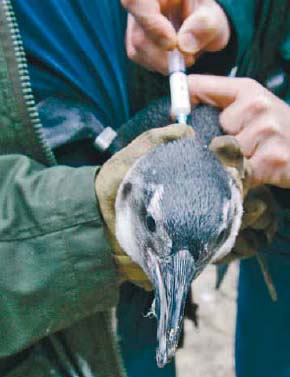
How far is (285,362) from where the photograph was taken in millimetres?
1275

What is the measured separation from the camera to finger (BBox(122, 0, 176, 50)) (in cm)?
88

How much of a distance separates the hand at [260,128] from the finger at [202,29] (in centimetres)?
5

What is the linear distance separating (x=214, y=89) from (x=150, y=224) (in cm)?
25

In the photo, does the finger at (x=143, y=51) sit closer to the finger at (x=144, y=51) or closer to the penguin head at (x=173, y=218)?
the finger at (x=144, y=51)

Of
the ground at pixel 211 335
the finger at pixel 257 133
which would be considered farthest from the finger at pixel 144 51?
the ground at pixel 211 335

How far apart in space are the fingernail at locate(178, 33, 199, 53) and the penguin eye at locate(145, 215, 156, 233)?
24 cm

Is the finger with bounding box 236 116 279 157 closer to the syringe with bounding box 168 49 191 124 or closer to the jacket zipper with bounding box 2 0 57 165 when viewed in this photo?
the syringe with bounding box 168 49 191 124

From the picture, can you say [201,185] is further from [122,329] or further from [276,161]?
[122,329]

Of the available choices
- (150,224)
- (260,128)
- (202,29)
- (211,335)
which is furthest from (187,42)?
(211,335)

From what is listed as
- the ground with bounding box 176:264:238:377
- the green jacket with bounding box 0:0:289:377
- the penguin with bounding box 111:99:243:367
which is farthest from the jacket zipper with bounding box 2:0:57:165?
the ground with bounding box 176:264:238:377

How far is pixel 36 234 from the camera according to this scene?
80cm

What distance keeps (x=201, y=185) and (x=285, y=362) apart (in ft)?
2.05

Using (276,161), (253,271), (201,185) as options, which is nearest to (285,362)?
(253,271)

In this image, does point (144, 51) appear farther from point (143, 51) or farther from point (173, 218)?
point (173, 218)
